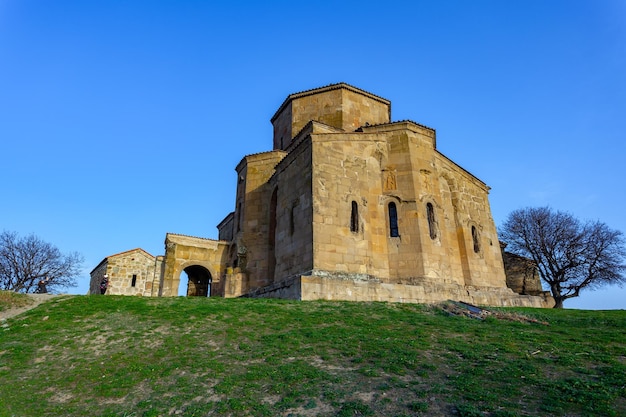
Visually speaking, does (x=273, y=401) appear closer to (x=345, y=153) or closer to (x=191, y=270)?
(x=345, y=153)

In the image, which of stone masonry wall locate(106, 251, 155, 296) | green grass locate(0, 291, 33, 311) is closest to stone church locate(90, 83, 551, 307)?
A: stone masonry wall locate(106, 251, 155, 296)

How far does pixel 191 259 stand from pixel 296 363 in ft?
50.6

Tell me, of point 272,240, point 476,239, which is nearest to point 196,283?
point 272,240

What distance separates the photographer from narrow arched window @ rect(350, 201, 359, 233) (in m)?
15.4

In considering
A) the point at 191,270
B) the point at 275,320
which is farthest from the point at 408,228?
the point at 191,270

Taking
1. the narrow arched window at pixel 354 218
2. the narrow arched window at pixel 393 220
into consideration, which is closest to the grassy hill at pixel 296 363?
the narrow arched window at pixel 354 218

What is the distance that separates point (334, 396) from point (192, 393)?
213 centimetres

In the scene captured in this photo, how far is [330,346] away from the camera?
790 centimetres

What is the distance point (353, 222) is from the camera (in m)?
15.5

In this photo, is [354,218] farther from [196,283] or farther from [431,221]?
[196,283]

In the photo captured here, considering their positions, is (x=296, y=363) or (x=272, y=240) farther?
(x=272, y=240)

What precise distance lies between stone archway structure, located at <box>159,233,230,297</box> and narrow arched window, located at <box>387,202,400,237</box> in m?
9.17

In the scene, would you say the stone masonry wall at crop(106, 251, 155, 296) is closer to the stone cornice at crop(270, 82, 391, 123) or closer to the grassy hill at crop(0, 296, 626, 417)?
the stone cornice at crop(270, 82, 391, 123)

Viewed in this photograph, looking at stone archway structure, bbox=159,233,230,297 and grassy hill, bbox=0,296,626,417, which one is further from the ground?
stone archway structure, bbox=159,233,230,297
